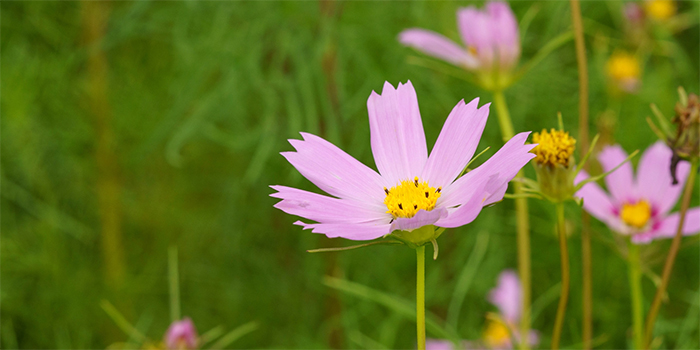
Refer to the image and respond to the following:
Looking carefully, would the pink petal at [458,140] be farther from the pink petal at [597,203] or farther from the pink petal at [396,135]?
the pink petal at [597,203]

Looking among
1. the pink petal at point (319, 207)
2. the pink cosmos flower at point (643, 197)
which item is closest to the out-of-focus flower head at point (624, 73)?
the pink cosmos flower at point (643, 197)

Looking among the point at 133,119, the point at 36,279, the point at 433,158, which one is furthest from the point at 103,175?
the point at 433,158

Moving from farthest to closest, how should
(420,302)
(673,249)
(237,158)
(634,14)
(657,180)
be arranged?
(237,158) → (634,14) → (657,180) → (673,249) → (420,302)

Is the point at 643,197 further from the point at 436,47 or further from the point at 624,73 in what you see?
the point at 624,73

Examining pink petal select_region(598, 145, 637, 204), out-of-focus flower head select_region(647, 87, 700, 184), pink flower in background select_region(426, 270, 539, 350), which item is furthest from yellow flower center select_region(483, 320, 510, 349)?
out-of-focus flower head select_region(647, 87, 700, 184)

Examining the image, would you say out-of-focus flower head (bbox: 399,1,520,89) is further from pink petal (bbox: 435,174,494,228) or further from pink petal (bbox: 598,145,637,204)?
pink petal (bbox: 435,174,494,228)

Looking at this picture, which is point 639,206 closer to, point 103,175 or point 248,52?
point 248,52

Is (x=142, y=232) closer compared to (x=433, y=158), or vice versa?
(x=433, y=158)

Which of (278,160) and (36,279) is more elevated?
(278,160)

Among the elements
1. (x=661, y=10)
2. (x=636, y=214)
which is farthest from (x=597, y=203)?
(x=661, y=10)
